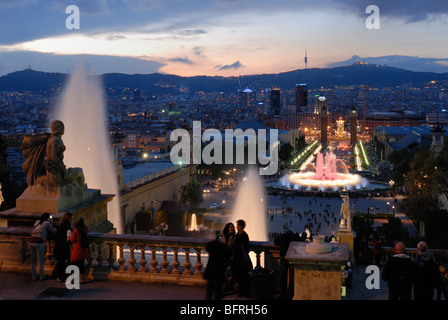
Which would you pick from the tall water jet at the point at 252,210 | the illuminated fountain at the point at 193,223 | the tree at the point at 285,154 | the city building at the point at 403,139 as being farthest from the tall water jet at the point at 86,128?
the tree at the point at 285,154

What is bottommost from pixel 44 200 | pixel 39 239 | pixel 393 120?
pixel 393 120

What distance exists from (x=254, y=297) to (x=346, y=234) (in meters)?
7.27

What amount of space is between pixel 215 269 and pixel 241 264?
441mm

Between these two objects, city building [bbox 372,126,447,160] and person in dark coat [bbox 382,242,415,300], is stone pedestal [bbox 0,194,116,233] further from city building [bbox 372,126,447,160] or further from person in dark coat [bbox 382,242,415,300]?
city building [bbox 372,126,447,160]

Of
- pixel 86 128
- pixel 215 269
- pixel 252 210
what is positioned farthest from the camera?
pixel 252 210

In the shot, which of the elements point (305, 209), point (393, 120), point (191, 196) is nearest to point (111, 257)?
point (191, 196)

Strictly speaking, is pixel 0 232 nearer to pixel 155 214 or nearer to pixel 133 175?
pixel 155 214

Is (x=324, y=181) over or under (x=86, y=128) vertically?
under

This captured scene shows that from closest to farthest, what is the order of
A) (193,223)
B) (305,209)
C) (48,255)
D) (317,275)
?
(317,275), (48,255), (193,223), (305,209)

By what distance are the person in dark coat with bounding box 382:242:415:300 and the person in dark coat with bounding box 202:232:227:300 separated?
1.80 metres

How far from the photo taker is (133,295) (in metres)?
6.16

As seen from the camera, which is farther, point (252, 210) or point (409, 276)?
point (252, 210)

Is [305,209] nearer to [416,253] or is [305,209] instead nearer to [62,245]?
[416,253]

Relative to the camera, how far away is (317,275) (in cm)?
544
